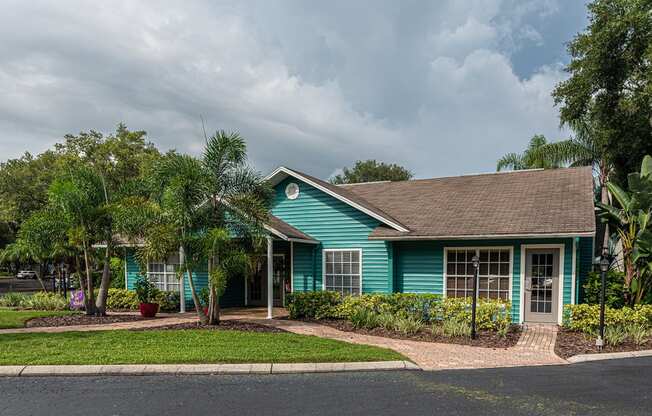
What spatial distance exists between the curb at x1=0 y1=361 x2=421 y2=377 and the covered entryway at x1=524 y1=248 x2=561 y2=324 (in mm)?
6382

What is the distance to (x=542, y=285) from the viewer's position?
40.2 feet

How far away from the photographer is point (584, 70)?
1944 cm

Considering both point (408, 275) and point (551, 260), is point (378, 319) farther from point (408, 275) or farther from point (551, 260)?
point (551, 260)

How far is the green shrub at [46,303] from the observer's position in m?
16.0

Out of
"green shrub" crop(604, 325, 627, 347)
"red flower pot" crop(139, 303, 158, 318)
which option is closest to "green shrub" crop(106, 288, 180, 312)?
"red flower pot" crop(139, 303, 158, 318)

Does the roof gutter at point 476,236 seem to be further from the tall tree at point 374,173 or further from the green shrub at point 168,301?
the tall tree at point 374,173

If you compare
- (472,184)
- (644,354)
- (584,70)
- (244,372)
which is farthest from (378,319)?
(584,70)

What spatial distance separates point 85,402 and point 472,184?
14773 mm

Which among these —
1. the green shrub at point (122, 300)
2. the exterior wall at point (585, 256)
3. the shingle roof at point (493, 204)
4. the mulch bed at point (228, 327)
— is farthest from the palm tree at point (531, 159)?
the green shrub at point (122, 300)

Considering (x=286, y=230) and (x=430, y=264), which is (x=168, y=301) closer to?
(x=286, y=230)

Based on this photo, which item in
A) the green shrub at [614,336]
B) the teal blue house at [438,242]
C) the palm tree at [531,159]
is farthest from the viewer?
the palm tree at [531,159]

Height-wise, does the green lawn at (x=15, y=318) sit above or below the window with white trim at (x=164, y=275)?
below

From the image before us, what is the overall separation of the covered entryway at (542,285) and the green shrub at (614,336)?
6.47 ft

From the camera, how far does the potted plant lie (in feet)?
45.6
